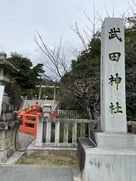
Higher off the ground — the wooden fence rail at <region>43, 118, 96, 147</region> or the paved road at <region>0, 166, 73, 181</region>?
the wooden fence rail at <region>43, 118, 96, 147</region>

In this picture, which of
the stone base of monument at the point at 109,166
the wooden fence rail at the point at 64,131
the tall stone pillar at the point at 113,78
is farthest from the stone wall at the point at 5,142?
the tall stone pillar at the point at 113,78

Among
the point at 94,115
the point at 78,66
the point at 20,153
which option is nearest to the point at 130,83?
the point at 94,115

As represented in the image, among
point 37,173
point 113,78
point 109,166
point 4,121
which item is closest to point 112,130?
point 109,166

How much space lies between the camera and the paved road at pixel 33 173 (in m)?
3.87

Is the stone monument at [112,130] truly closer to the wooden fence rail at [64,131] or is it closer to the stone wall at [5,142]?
the stone wall at [5,142]

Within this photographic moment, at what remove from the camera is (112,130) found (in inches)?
167

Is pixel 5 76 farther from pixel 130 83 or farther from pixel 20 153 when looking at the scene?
pixel 130 83

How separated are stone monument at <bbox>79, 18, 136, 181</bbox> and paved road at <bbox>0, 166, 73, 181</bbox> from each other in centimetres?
54

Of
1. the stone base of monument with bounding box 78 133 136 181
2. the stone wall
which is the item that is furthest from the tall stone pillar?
the stone wall

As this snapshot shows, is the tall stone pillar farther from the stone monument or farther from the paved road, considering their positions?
the paved road

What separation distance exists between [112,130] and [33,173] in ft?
5.93

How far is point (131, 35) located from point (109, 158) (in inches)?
283

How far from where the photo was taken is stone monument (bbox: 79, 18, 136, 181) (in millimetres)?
3590

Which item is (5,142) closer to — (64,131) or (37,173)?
(37,173)
